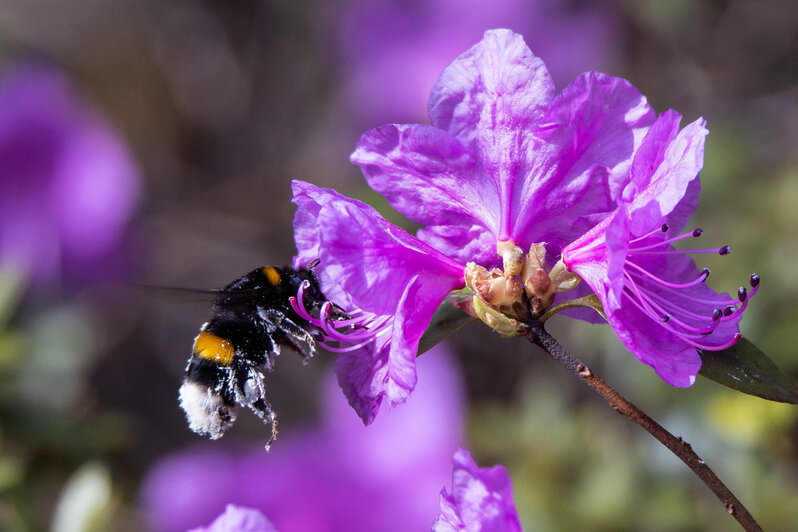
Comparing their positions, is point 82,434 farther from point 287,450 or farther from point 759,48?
point 759,48

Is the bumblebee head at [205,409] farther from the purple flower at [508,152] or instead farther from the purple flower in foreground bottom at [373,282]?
the purple flower at [508,152]

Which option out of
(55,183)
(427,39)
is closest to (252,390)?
(55,183)

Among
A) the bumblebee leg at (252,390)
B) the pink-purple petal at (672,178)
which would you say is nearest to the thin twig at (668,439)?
the pink-purple petal at (672,178)

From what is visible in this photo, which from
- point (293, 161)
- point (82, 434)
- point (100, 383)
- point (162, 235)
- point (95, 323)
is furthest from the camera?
point (293, 161)

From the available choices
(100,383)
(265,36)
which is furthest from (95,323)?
(265,36)

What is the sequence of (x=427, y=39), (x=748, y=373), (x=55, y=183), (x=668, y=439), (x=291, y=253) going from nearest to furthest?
1. (x=668, y=439)
2. (x=748, y=373)
3. (x=55, y=183)
4. (x=291, y=253)
5. (x=427, y=39)

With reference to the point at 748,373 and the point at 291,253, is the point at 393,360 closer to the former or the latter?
the point at 748,373

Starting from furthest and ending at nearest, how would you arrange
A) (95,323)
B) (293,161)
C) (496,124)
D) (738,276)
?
(293,161) → (95,323) → (738,276) → (496,124)

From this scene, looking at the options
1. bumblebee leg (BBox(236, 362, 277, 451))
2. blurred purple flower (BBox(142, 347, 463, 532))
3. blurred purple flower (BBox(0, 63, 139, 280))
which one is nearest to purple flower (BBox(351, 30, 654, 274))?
bumblebee leg (BBox(236, 362, 277, 451))
